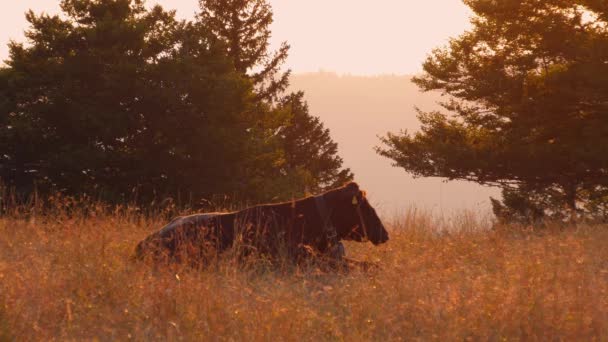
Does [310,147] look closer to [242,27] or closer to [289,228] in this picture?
[242,27]

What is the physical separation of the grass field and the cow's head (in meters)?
0.47

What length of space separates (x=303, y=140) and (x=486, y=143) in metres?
18.4

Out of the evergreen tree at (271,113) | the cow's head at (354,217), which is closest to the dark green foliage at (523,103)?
the evergreen tree at (271,113)

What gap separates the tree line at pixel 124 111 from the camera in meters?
23.5

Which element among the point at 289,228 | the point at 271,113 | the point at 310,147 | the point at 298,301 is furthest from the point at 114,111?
the point at 298,301

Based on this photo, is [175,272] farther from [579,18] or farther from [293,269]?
[579,18]

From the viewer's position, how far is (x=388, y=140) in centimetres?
2520

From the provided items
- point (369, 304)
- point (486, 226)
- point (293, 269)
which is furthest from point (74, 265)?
point (486, 226)

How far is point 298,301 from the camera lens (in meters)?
5.39

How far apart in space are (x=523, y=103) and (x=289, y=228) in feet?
53.6

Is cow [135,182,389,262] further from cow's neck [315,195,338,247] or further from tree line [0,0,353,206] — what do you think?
tree line [0,0,353,206]

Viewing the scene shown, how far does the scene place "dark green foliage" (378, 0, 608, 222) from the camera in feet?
69.0

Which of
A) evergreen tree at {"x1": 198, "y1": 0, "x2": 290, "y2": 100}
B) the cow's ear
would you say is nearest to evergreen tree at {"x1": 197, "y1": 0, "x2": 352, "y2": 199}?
evergreen tree at {"x1": 198, "y1": 0, "x2": 290, "y2": 100}

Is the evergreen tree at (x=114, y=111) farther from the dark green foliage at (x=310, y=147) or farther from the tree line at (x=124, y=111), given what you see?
the dark green foliage at (x=310, y=147)
